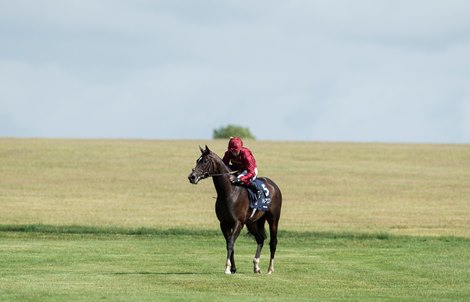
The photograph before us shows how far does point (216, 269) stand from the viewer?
23234 mm

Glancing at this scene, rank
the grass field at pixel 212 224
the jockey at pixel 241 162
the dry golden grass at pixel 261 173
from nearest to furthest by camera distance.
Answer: the grass field at pixel 212 224 → the jockey at pixel 241 162 → the dry golden grass at pixel 261 173

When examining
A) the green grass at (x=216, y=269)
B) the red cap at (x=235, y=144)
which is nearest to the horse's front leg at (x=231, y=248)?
the green grass at (x=216, y=269)

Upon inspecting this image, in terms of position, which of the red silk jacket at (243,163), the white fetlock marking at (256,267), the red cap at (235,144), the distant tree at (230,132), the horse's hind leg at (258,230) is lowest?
the white fetlock marking at (256,267)

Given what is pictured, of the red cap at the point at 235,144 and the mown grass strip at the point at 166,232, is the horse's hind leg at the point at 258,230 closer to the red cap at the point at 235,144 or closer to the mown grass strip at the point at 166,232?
the red cap at the point at 235,144

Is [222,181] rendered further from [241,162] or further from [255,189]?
[255,189]

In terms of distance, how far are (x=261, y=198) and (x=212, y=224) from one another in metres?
16.8

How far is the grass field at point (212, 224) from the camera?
65.1 ft

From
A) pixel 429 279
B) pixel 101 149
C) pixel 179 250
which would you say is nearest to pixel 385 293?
pixel 429 279

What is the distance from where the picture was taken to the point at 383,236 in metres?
36.2

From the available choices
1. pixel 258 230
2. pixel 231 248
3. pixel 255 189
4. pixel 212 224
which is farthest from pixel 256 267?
pixel 212 224

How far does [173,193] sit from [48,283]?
29.9 meters

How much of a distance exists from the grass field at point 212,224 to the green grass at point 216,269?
0.13 ft

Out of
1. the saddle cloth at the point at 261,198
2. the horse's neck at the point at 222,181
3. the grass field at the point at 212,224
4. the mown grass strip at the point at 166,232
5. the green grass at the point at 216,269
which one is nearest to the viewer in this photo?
the green grass at the point at 216,269

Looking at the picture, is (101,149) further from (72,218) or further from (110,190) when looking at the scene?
(72,218)
